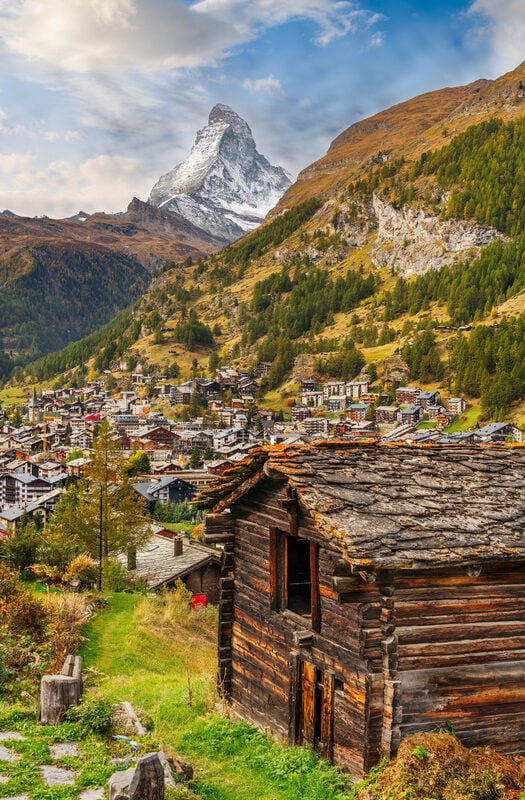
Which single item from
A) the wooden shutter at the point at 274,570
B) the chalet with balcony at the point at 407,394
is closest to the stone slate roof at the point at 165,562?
the wooden shutter at the point at 274,570

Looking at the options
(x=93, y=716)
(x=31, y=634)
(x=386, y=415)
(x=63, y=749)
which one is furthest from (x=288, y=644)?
(x=386, y=415)

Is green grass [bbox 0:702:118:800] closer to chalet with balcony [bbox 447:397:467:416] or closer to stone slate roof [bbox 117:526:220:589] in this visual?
stone slate roof [bbox 117:526:220:589]

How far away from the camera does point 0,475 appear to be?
95375 mm

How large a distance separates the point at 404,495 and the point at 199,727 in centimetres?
583

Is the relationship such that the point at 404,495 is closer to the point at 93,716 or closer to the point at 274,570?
the point at 274,570

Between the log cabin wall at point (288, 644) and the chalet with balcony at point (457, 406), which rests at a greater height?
the log cabin wall at point (288, 644)

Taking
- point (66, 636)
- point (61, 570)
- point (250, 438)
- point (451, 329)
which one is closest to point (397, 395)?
point (451, 329)

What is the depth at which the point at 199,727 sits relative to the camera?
11508mm

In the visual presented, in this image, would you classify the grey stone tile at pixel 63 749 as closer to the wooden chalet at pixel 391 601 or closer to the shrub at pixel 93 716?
the shrub at pixel 93 716

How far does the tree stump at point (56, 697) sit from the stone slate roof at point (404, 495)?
4.12 m

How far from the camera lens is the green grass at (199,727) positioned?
29.8 feet

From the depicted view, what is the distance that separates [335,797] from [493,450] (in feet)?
21.8

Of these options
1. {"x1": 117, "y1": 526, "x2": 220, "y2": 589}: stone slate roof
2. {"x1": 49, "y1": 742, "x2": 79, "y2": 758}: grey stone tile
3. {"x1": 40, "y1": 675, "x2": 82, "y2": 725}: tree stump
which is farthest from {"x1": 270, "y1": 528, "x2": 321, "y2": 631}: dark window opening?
{"x1": 117, "y1": 526, "x2": 220, "y2": 589}: stone slate roof

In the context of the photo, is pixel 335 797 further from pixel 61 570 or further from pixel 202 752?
pixel 61 570
